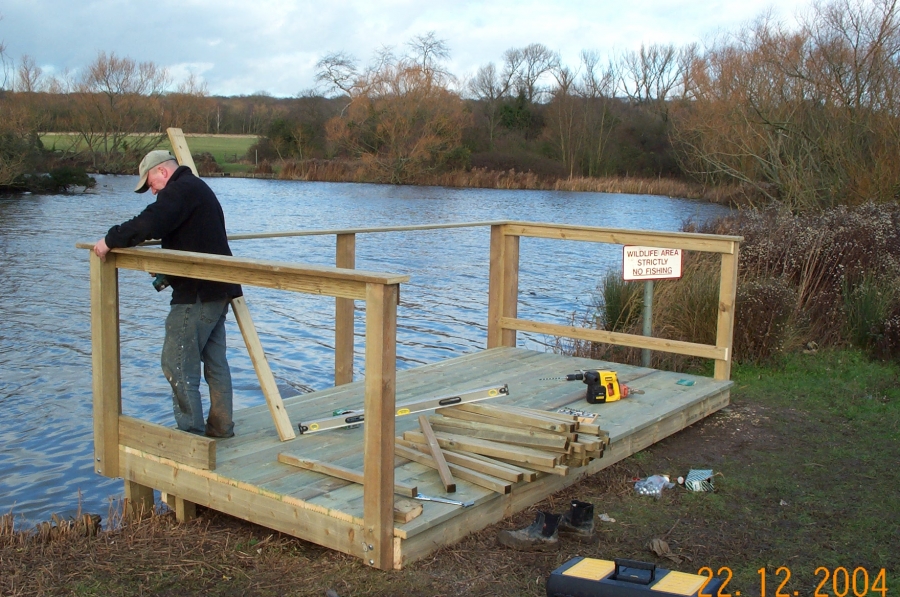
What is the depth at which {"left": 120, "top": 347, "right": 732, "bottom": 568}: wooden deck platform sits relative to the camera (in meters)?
4.28

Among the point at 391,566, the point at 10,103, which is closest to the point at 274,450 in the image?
the point at 391,566

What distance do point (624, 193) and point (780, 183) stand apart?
32.1 m

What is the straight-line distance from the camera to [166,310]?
15.1 meters

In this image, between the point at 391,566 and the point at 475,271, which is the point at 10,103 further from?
the point at 391,566

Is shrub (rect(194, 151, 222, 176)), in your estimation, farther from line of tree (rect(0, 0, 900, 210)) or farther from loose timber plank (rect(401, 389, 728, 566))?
loose timber plank (rect(401, 389, 728, 566))

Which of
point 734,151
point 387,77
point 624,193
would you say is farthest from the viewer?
point 387,77

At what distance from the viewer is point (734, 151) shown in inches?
781

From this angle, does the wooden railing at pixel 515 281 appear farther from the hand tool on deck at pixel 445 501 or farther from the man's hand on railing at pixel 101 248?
the hand tool on deck at pixel 445 501

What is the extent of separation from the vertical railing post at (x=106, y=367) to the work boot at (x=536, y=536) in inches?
91.4

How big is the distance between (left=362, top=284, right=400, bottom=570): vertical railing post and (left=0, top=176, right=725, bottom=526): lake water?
282cm

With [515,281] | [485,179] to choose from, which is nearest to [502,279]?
[515,281]

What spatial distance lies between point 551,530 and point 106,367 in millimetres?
2671

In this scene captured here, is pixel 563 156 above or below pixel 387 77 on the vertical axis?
below

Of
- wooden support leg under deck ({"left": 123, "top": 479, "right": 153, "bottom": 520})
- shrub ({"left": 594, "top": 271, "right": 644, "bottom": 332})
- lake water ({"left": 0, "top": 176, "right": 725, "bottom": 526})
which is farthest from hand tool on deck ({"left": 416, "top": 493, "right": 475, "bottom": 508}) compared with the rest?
shrub ({"left": 594, "top": 271, "right": 644, "bottom": 332})
